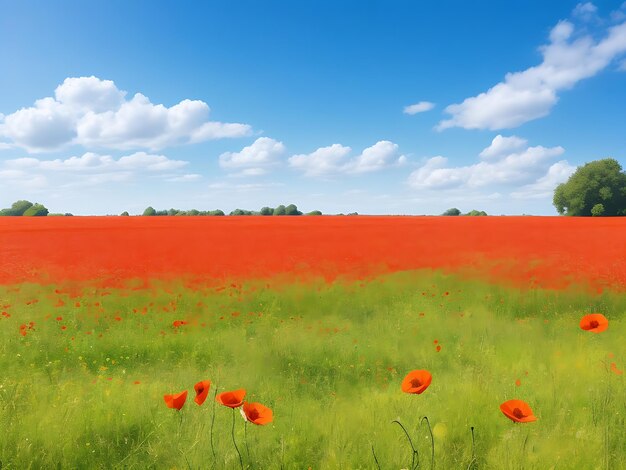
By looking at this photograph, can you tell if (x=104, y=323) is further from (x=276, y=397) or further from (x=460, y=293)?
(x=460, y=293)

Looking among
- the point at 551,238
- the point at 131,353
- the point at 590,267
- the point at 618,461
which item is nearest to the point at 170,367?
the point at 131,353

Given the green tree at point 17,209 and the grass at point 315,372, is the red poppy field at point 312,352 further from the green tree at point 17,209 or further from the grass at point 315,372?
the green tree at point 17,209

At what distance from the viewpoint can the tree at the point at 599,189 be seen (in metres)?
51.4

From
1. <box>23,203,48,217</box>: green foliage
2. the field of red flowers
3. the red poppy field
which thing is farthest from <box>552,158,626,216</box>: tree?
<box>23,203,48,217</box>: green foliage

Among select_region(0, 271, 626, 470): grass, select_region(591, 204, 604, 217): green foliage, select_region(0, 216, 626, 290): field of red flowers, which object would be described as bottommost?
select_region(0, 271, 626, 470): grass

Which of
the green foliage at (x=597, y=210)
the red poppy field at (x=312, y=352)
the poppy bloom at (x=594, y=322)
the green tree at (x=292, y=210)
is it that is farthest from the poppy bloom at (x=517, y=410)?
the green foliage at (x=597, y=210)

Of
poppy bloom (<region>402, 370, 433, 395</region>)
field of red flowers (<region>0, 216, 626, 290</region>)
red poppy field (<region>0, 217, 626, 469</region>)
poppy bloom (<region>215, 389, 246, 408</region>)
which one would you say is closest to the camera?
poppy bloom (<region>215, 389, 246, 408</region>)

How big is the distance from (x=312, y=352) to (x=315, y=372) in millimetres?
502

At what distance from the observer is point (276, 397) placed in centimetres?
550

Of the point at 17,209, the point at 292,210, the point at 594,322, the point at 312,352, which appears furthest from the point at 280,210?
the point at 594,322

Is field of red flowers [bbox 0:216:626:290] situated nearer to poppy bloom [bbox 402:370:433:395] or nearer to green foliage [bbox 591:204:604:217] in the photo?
poppy bloom [bbox 402:370:433:395]

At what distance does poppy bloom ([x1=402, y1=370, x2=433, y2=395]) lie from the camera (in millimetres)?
2411

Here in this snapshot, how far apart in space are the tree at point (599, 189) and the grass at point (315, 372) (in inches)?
1939

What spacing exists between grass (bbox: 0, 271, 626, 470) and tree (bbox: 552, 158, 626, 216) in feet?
162
